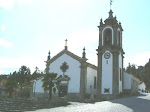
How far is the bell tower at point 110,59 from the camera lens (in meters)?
33.4

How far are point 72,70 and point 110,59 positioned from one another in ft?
21.3

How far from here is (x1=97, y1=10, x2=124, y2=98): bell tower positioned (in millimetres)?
33406

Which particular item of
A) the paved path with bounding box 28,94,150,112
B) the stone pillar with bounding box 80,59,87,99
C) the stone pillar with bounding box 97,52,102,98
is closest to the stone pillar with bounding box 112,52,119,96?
the stone pillar with bounding box 97,52,102,98

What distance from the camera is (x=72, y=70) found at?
3466 centimetres

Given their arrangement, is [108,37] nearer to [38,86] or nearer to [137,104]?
[38,86]

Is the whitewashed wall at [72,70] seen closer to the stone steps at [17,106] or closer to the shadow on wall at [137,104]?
the shadow on wall at [137,104]

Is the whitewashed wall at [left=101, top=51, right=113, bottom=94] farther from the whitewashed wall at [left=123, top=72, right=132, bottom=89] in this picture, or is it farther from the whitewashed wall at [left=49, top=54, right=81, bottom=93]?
the whitewashed wall at [left=123, top=72, right=132, bottom=89]

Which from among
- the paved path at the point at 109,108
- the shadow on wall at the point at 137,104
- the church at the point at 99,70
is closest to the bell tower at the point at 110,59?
the church at the point at 99,70

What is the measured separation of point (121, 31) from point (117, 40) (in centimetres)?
395

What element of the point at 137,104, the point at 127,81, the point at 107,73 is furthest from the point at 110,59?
the point at 137,104

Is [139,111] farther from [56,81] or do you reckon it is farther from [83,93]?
[83,93]

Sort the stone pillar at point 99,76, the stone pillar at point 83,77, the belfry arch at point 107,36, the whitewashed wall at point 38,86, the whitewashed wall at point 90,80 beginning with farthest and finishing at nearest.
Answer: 1. the whitewashed wall at point 38,86
2. the belfry arch at point 107,36
3. the whitewashed wall at point 90,80
4. the stone pillar at point 99,76
5. the stone pillar at point 83,77

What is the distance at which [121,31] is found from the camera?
38.5 m

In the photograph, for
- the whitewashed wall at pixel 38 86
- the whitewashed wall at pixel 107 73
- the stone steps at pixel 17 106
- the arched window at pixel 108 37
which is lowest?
the stone steps at pixel 17 106
